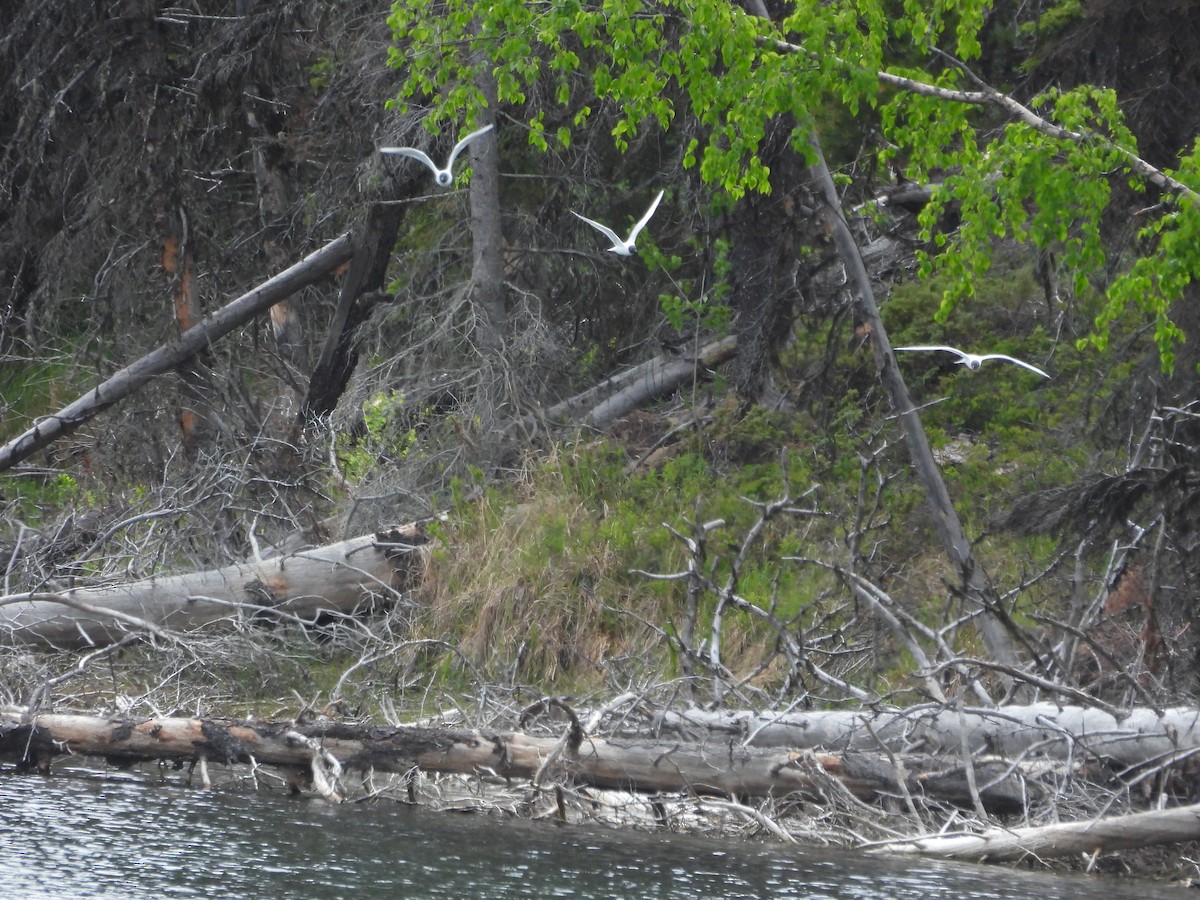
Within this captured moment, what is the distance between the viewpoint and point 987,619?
9.70 metres

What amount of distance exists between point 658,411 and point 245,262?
15.7ft

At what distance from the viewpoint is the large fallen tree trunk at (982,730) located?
7.20 meters

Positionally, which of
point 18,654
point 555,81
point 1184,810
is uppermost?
point 555,81

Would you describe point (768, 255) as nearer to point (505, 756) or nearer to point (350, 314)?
point (350, 314)

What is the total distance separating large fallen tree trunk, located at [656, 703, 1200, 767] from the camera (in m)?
7.20

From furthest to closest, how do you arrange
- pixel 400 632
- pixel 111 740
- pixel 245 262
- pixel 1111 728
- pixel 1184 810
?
pixel 245 262, pixel 400 632, pixel 111 740, pixel 1111 728, pixel 1184 810

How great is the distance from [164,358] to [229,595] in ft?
11.9

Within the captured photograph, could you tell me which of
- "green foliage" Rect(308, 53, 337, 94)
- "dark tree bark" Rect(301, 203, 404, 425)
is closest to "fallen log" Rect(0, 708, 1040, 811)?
"dark tree bark" Rect(301, 203, 404, 425)

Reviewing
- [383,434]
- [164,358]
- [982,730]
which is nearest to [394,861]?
[982,730]

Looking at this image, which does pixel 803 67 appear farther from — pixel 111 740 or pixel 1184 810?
pixel 111 740

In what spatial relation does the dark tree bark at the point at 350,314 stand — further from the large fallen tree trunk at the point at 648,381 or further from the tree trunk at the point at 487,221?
the large fallen tree trunk at the point at 648,381

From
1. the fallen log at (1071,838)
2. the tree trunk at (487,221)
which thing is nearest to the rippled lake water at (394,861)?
the fallen log at (1071,838)

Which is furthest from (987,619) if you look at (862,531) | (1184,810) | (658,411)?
(658,411)

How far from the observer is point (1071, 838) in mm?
6805
